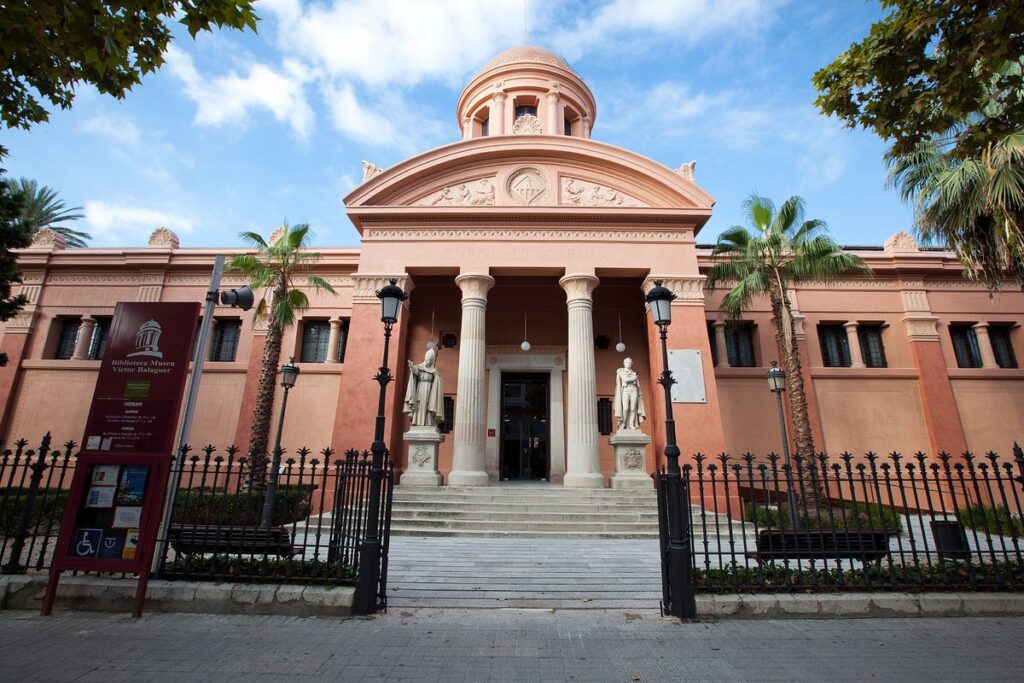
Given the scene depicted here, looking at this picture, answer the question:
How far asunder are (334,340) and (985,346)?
2270cm

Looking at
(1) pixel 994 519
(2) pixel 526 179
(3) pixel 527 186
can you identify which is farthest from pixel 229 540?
(2) pixel 526 179

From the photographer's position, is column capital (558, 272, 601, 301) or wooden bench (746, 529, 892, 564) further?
column capital (558, 272, 601, 301)

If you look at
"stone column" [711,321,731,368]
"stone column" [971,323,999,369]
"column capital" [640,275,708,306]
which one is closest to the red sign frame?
"column capital" [640,275,708,306]

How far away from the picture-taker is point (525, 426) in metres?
16.9

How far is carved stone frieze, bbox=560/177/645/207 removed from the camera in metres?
15.9

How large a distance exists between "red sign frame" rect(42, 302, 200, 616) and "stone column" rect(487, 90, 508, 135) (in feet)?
61.9

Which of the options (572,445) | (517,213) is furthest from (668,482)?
(517,213)

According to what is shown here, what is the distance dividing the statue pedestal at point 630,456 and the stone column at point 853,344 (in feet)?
31.6

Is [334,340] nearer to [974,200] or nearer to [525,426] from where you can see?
[525,426]

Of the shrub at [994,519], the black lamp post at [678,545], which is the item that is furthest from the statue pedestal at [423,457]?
the shrub at [994,519]

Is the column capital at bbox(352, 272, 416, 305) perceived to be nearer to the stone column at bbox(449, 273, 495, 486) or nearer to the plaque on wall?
the stone column at bbox(449, 273, 495, 486)

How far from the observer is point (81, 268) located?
736 inches

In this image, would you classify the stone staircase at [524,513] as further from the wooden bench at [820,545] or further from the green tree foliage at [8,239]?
the green tree foliage at [8,239]

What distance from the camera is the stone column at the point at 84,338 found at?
17766 millimetres
